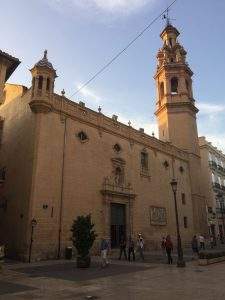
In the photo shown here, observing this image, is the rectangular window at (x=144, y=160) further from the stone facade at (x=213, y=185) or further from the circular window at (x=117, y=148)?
the stone facade at (x=213, y=185)

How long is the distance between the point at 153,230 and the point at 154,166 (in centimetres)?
733

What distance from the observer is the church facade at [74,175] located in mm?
23328

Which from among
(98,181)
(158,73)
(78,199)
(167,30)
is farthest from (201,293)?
(167,30)

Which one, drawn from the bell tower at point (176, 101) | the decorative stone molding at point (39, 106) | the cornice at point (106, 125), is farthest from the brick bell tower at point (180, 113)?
the decorative stone molding at point (39, 106)

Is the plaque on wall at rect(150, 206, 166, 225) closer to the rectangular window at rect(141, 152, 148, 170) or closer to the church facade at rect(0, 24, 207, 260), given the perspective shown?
the church facade at rect(0, 24, 207, 260)

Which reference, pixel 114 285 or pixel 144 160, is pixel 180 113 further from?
pixel 114 285

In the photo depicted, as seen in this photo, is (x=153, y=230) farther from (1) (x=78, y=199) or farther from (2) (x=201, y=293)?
(2) (x=201, y=293)

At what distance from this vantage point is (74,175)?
86.6ft

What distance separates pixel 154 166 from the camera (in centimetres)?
3619

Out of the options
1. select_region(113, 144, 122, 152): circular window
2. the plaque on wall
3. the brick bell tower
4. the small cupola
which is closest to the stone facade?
the brick bell tower

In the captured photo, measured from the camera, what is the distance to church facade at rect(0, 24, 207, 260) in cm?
2333

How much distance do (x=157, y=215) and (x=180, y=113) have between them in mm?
15555

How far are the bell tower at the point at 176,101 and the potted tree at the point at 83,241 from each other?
26043 millimetres

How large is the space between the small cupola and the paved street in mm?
14944
